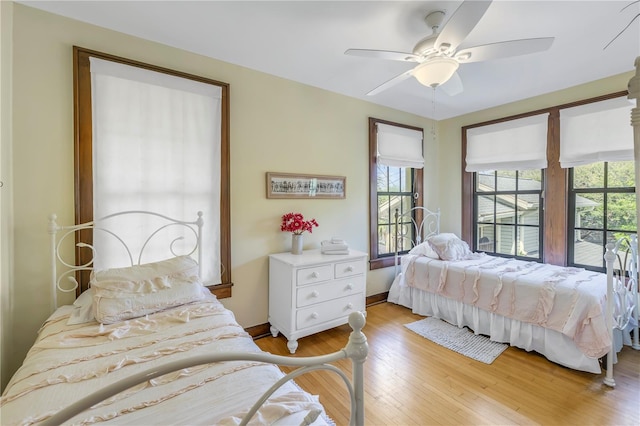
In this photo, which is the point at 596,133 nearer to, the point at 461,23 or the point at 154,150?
the point at 461,23

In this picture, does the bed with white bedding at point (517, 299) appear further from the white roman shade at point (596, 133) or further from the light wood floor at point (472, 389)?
the white roman shade at point (596, 133)

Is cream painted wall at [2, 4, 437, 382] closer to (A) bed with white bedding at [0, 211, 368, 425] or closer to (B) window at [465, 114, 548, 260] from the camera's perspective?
(A) bed with white bedding at [0, 211, 368, 425]

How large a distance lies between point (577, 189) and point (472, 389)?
100 inches

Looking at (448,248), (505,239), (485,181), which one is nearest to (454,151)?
(485,181)

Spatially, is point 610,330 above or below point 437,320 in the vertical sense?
above

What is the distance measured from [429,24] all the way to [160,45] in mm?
2030

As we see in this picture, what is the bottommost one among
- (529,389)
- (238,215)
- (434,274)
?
(529,389)

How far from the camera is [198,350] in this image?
1.25m

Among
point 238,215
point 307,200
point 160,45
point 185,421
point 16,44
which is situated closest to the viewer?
point 185,421

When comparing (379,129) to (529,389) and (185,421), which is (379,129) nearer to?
(529,389)

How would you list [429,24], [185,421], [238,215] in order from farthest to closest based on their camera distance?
[238,215] < [429,24] < [185,421]

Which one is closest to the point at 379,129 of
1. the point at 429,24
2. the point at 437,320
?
the point at 429,24

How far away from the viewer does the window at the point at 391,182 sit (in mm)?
3547

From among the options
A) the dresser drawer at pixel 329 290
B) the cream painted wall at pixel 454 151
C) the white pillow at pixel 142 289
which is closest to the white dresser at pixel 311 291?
the dresser drawer at pixel 329 290
